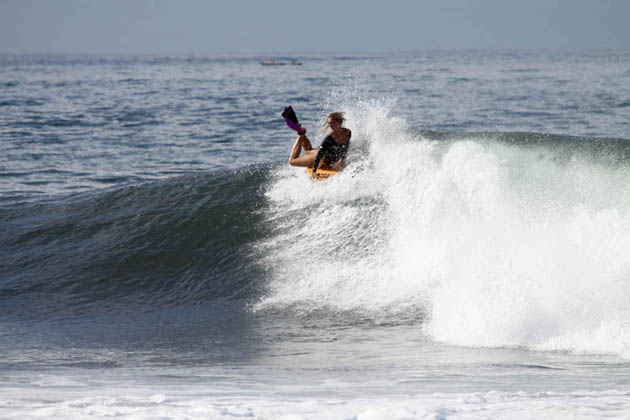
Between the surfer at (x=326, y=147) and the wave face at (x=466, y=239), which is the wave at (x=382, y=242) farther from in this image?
the surfer at (x=326, y=147)

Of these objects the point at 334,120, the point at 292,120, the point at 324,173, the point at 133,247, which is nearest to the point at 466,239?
the point at 334,120

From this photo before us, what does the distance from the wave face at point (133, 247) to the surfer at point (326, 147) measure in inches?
47.9

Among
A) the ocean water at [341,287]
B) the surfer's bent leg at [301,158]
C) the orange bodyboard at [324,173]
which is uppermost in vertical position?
the surfer's bent leg at [301,158]

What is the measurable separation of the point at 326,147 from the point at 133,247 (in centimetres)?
318

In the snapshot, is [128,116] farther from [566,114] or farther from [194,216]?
[194,216]

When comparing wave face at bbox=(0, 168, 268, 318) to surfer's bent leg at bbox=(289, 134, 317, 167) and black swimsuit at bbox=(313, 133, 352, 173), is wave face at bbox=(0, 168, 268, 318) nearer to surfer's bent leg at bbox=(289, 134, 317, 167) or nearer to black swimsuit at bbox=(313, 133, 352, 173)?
surfer's bent leg at bbox=(289, 134, 317, 167)

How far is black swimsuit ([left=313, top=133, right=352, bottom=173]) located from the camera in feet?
37.3

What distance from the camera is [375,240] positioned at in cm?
1027

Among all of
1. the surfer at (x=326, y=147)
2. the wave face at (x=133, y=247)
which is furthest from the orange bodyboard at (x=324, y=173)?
the wave face at (x=133, y=247)

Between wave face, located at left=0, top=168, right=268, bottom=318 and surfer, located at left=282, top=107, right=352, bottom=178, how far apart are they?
47.9 inches

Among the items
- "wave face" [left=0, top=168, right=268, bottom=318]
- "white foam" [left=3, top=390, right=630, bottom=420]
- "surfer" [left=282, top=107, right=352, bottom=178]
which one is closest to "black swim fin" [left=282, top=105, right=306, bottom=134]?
"surfer" [left=282, top=107, right=352, bottom=178]

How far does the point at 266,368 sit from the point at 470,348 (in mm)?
1792

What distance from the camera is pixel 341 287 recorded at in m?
9.27

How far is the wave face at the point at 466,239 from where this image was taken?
711cm
